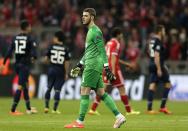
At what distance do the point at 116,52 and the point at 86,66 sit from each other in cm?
514

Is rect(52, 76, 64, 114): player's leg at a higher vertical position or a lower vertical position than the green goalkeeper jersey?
lower

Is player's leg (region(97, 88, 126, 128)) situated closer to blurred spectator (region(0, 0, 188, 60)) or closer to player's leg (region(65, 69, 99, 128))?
player's leg (region(65, 69, 99, 128))

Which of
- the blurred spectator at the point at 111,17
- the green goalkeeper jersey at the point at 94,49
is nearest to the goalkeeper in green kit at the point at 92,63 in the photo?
the green goalkeeper jersey at the point at 94,49

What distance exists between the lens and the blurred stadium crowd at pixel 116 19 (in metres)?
34.7

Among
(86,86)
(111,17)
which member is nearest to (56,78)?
(86,86)

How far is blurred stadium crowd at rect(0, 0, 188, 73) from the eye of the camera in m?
34.7

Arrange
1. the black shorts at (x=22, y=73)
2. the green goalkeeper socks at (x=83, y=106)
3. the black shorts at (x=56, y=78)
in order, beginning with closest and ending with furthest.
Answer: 1. the green goalkeeper socks at (x=83, y=106)
2. the black shorts at (x=22, y=73)
3. the black shorts at (x=56, y=78)

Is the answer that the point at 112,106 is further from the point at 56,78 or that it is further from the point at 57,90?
the point at 56,78

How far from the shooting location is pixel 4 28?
37094 millimetres

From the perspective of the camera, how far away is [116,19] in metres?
36.9

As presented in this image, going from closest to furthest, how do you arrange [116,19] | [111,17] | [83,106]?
[83,106]
[111,17]
[116,19]

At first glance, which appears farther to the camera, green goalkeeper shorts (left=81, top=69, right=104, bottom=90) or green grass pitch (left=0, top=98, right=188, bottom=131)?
green goalkeeper shorts (left=81, top=69, right=104, bottom=90)

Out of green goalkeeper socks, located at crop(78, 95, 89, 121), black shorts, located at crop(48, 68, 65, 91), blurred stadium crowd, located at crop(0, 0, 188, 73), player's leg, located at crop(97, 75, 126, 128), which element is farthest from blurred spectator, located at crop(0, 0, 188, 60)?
green goalkeeper socks, located at crop(78, 95, 89, 121)

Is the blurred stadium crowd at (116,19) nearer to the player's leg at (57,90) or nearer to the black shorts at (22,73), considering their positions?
the player's leg at (57,90)
